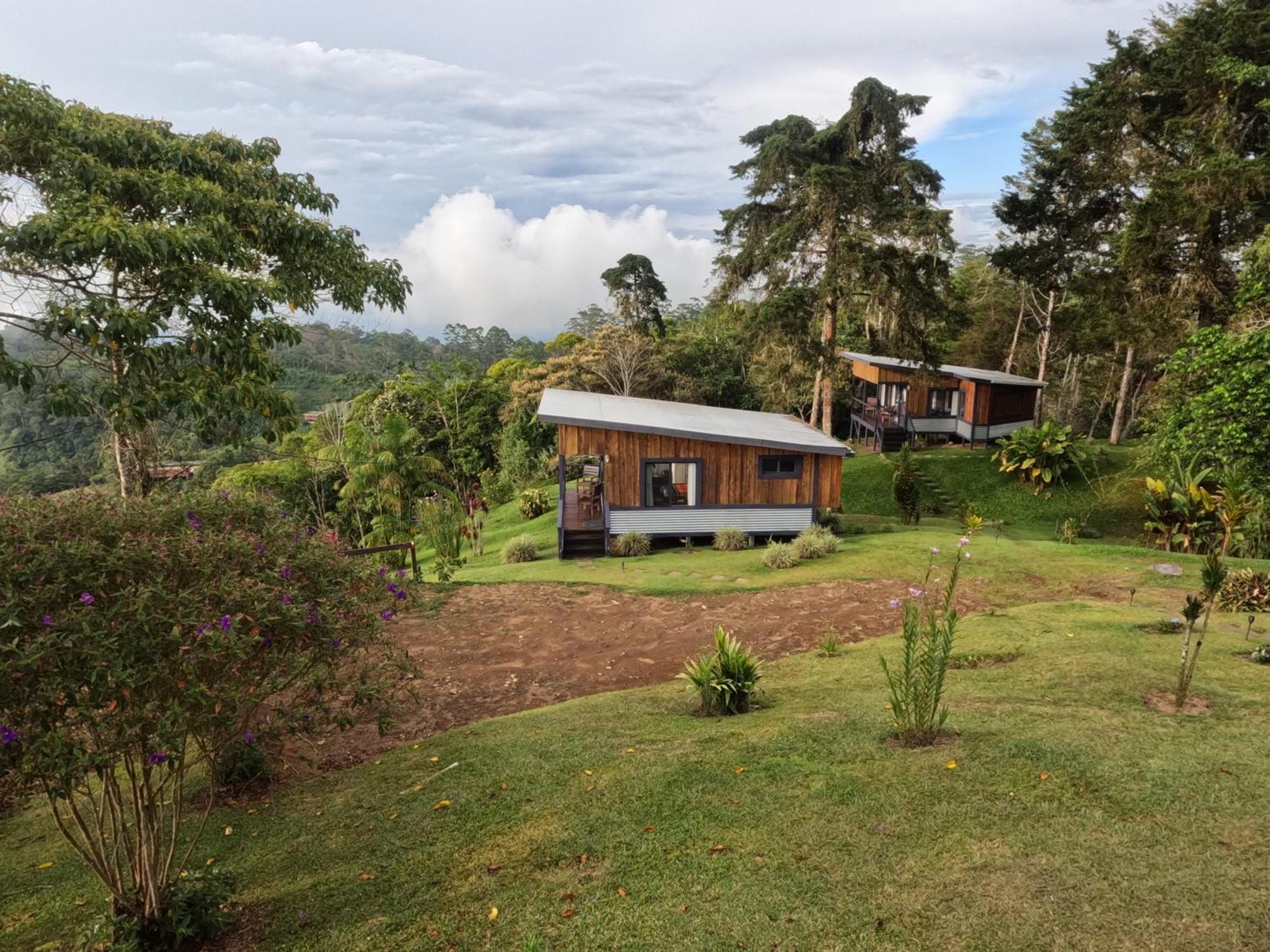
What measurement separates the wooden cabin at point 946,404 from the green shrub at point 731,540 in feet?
45.3

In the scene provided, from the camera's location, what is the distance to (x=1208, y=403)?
14.6 m

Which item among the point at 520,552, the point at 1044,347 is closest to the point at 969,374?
the point at 1044,347

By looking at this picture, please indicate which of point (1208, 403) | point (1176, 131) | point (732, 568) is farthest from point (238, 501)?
point (1176, 131)

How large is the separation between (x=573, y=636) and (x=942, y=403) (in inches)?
956

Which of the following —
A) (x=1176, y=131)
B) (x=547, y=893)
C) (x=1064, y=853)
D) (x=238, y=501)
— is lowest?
(x=547, y=893)

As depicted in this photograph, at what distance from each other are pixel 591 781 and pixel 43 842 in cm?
447

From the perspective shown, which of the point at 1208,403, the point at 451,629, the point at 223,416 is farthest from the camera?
the point at 1208,403

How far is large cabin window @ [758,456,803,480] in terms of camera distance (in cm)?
1738

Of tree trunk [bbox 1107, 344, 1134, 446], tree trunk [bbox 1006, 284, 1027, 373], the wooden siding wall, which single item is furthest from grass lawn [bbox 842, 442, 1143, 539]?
tree trunk [bbox 1006, 284, 1027, 373]

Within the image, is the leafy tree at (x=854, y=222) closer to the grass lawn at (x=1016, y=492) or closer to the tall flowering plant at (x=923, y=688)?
the grass lawn at (x=1016, y=492)

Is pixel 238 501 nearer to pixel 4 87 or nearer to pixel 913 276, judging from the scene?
pixel 4 87

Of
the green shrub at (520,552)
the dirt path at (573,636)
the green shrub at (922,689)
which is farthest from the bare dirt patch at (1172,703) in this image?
the green shrub at (520,552)

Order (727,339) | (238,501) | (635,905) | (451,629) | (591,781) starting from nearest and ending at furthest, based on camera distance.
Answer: (635,905) < (238,501) < (591,781) < (451,629) < (727,339)

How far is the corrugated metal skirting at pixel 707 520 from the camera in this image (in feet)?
56.4
